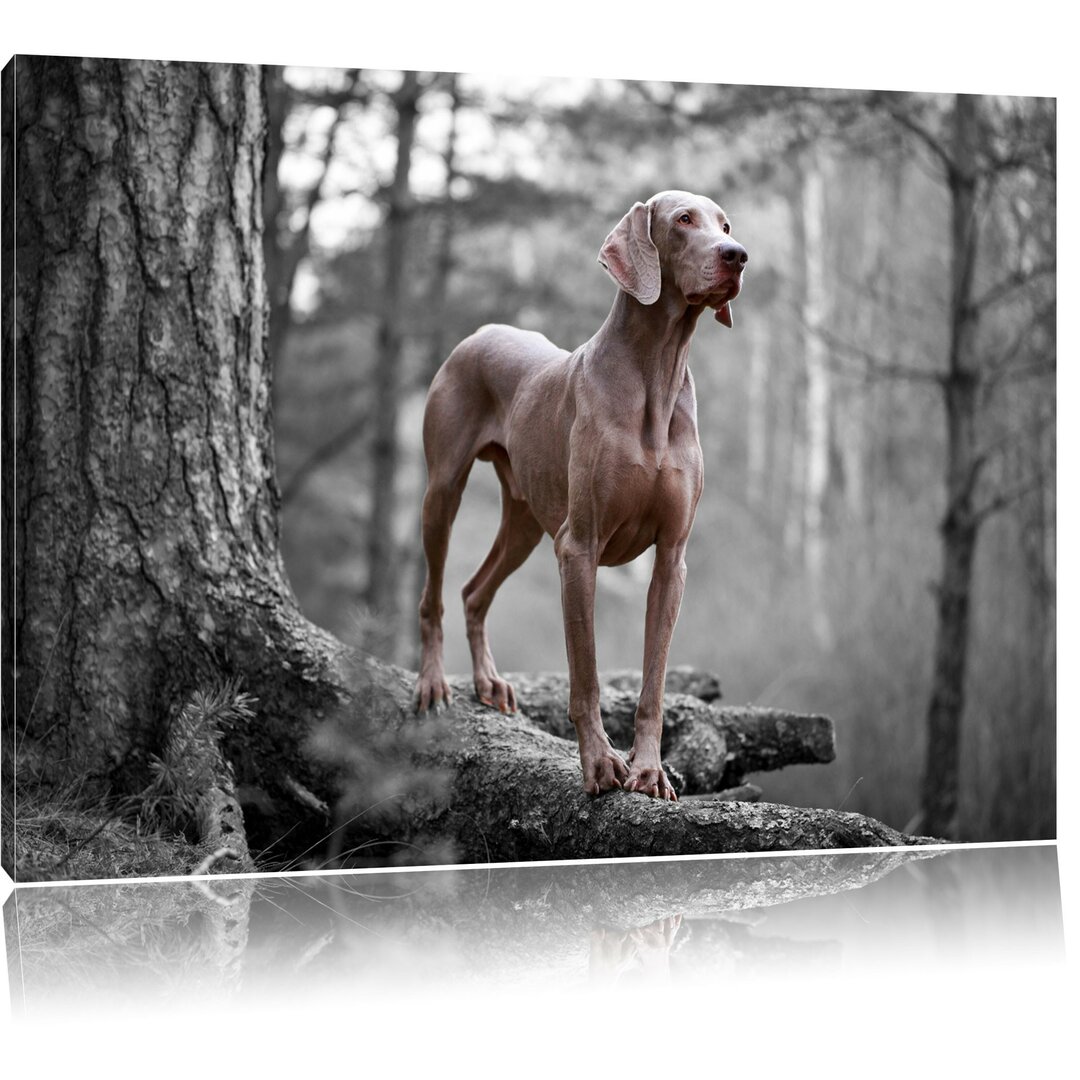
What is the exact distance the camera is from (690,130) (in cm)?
876

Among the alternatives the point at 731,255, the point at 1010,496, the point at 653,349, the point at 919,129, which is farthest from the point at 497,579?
the point at 919,129

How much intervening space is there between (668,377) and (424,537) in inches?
43.8

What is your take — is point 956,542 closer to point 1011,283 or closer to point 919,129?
point 1011,283

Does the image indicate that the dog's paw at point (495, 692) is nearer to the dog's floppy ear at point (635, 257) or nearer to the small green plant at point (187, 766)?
the small green plant at point (187, 766)

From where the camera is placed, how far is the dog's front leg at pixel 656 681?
4.41m

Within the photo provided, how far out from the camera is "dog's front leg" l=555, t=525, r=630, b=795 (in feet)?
A: 14.2

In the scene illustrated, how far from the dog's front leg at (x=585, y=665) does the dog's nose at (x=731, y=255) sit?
92cm

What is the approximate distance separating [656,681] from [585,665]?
242 mm

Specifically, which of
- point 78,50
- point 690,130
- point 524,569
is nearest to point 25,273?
point 78,50

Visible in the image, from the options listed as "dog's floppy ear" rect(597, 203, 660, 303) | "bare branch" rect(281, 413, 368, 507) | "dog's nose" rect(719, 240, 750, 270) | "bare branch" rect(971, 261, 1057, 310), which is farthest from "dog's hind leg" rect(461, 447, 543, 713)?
"bare branch" rect(281, 413, 368, 507)

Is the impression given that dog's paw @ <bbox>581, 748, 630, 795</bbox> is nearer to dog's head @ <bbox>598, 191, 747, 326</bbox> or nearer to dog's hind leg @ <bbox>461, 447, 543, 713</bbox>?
dog's hind leg @ <bbox>461, 447, 543, 713</bbox>

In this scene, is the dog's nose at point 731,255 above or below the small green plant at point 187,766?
above

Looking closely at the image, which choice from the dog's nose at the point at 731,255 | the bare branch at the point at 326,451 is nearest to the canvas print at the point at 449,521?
the dog's nose at the point at 731,255

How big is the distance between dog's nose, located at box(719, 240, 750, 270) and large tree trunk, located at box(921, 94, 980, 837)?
353cm
